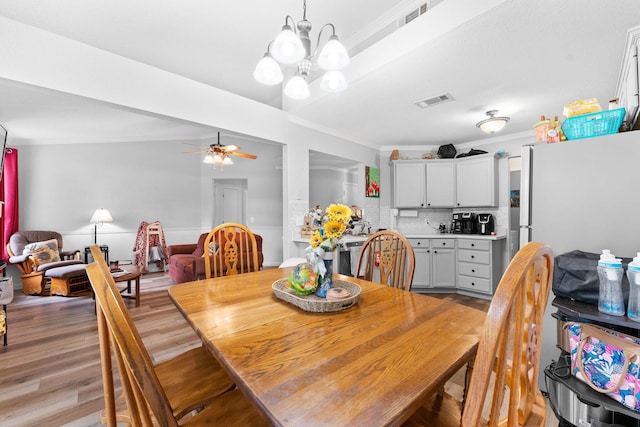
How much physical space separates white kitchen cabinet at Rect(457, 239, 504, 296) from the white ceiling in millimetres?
1700

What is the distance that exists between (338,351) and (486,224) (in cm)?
431

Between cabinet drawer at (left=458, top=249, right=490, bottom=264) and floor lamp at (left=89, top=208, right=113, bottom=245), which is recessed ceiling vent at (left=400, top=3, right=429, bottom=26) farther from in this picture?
floor lamp at (left=89, top=208, right=113, bottom=245)

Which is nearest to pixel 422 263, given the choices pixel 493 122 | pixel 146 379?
pixel 493 122

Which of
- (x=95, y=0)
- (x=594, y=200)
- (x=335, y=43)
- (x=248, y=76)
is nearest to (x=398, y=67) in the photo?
(x=335, y=43)

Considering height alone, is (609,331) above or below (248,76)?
below

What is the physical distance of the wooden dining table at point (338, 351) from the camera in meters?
0.58

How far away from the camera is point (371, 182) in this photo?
477cm

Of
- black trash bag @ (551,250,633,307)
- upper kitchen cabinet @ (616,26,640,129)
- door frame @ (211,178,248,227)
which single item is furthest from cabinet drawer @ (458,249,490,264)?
door frame @ (211,178,248,227)

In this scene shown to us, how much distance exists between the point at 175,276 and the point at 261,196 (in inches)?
103

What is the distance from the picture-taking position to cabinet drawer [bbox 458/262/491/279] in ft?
12.7

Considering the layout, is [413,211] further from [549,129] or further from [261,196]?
[261,196]

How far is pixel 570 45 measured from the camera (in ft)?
6.66

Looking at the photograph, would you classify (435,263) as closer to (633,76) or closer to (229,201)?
(633,76)

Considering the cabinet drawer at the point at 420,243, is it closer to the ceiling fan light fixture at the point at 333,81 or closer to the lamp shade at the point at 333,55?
the ceiling fan light fixture at the point at 333,81
